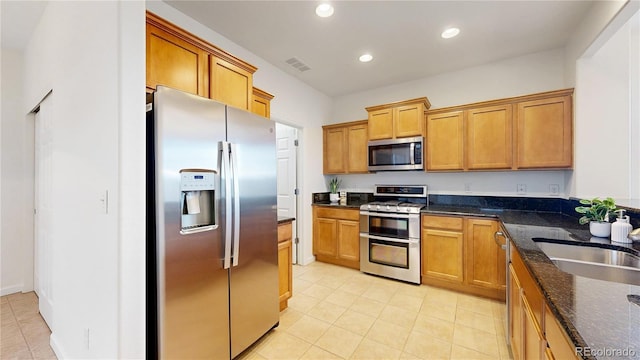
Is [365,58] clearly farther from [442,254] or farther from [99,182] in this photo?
[99,182]

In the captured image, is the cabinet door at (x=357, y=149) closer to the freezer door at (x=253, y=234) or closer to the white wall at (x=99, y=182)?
the freezer door at (x=253, y=234)

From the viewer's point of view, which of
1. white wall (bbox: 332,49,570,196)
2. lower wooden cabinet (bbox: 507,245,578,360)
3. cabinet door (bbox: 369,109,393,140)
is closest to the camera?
lower wooden cabinet (bbox: 507,245,578,360)

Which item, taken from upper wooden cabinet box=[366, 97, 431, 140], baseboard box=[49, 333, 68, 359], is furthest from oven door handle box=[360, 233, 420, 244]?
baseboard box=[49, 333, 68, 359]

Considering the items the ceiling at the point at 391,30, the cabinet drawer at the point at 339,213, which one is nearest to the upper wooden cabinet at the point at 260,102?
the ceiling at the point at 391,30

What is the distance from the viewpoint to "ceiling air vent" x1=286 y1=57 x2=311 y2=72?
318cm

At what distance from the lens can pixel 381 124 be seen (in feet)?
11.8

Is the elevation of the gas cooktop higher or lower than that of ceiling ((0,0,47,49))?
lower

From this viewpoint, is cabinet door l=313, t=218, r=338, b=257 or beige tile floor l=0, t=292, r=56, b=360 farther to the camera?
cabinet door l=313, t=218, r=338, b=257

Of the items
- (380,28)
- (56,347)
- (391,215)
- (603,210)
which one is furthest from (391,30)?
(56,347)

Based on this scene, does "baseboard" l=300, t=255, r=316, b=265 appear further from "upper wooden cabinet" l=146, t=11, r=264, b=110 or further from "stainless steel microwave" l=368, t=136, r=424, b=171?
"upper wooden cabinet" l=146, t=11, r=264, b=110

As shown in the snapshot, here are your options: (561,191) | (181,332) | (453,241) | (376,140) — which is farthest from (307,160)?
(561,191)

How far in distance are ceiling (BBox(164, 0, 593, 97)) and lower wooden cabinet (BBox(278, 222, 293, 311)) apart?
1981 mm

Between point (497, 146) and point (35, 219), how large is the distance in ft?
18.2

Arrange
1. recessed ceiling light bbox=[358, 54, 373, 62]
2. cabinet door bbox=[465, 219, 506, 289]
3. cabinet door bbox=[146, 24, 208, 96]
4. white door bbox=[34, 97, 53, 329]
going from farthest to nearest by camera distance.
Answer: recessed ceiling light bbox=[358, 54, 373, 62] → cabinet door bbox=[465, 219, 506, 289] → white door bbox=[34, 97, 53, 329] → cabinet door bbox=[146, 24, 208, 96]
